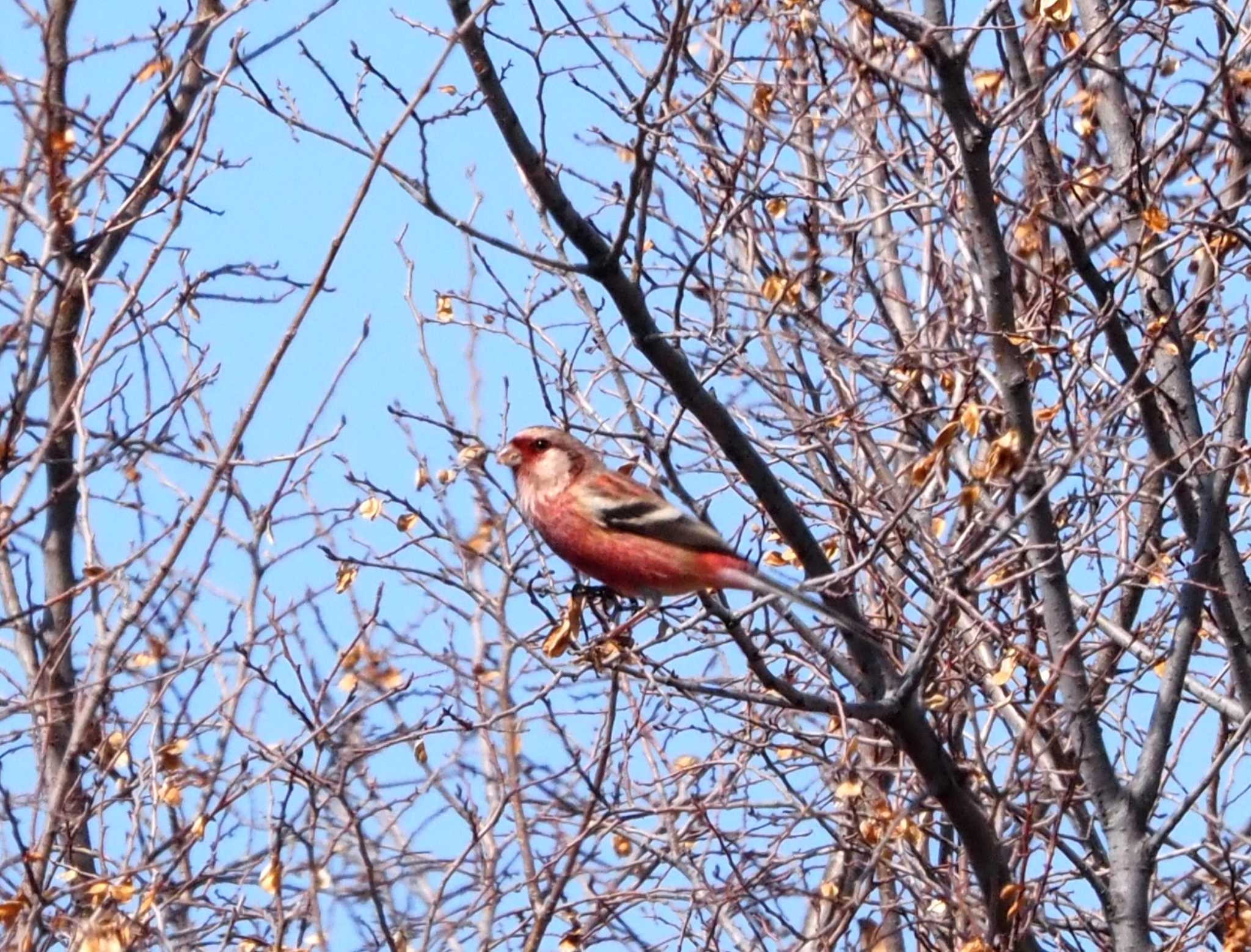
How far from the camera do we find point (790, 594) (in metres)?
5.29

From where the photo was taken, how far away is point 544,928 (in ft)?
14.2

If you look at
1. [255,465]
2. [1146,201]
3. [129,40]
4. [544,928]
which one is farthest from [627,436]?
[129,40]

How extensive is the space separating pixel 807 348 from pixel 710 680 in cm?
131

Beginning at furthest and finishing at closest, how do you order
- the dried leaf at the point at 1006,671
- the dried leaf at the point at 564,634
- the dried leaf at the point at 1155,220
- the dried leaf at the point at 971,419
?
the dried leaf at the point at 1155,220 < the dried leaf at the point at 1006,671 < the dried leaf at the point at 564,634 < the dried leaf at the point at 971,419

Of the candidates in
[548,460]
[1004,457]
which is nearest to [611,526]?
[548,460]

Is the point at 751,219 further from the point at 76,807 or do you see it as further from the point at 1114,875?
the point at 76,807

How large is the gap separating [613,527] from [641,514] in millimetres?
122

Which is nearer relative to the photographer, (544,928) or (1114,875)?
(544,928)

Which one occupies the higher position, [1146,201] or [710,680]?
[1146,201]

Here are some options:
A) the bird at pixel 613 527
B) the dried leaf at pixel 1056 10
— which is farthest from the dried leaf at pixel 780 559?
the dried leaf at pixel 1056 10

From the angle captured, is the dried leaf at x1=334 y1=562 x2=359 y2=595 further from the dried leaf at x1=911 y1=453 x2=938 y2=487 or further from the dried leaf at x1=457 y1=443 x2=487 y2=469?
the dried leaf at x1=911 y1=453 x2=938 y2=487

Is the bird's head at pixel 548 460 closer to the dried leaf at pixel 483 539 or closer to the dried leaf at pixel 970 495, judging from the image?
the dried leaf at pixel 483 539

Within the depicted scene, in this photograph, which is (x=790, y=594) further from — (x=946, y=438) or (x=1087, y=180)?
(x=1087, y=180)

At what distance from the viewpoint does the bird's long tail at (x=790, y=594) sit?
5.05 meters
